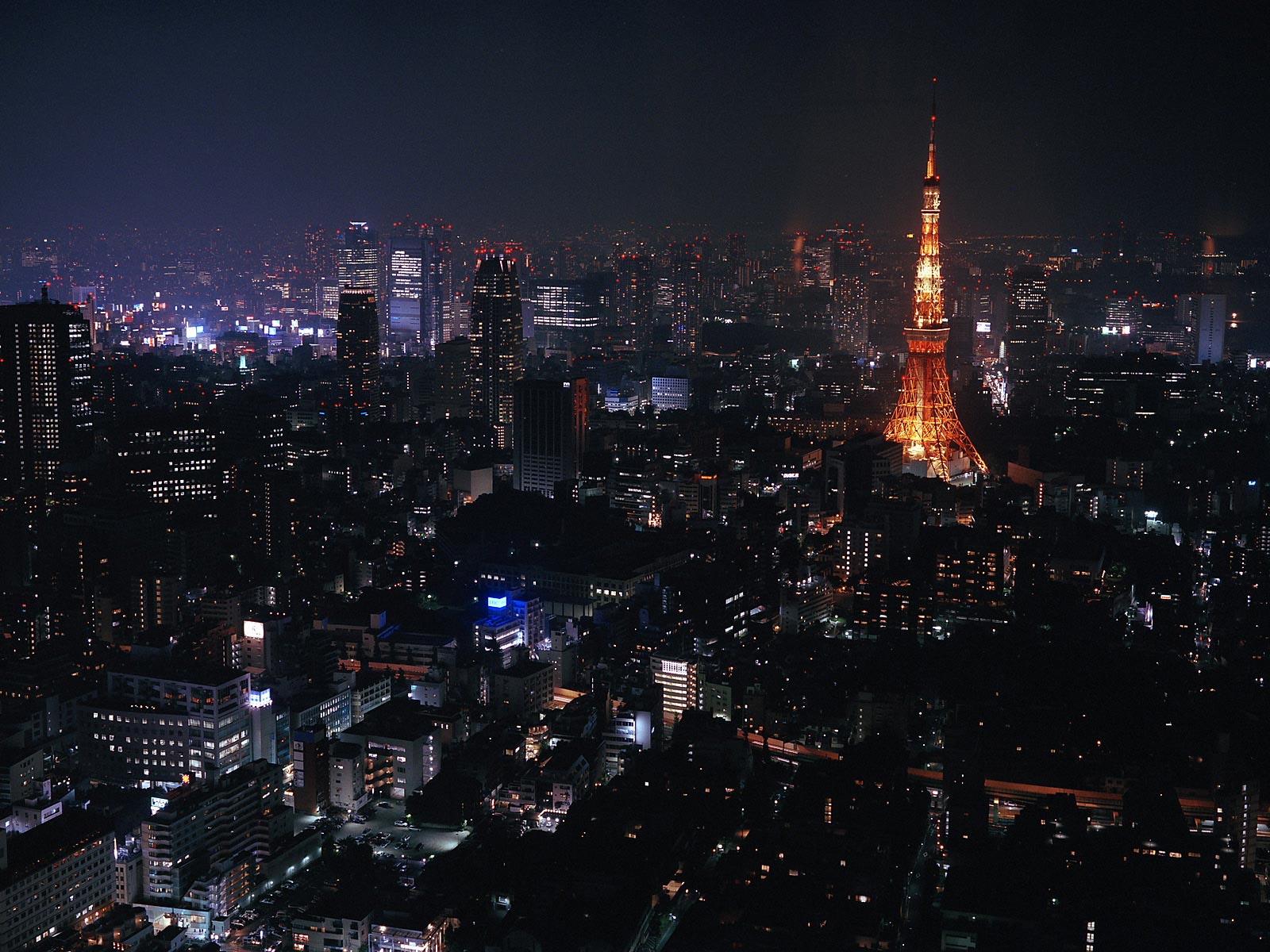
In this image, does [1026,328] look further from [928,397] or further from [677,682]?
[677,682]

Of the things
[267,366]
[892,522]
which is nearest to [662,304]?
[267,366]

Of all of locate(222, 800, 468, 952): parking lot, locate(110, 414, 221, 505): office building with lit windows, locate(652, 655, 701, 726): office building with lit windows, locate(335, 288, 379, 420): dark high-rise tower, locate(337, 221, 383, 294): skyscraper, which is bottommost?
locate(222, 800, 468, 952): parking lot

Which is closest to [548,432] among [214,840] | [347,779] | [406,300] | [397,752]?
[397,752]

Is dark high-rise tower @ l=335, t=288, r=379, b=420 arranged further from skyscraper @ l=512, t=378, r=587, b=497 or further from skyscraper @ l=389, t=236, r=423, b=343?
skyscraper @ l=512, t=378, r=587, b=497

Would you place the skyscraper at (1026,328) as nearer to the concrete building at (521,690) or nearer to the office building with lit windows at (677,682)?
the office building with lit windows at (677,682)

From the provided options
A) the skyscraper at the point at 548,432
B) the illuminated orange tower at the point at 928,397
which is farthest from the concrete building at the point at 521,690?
the illuminated orange tower at the point at 928,397

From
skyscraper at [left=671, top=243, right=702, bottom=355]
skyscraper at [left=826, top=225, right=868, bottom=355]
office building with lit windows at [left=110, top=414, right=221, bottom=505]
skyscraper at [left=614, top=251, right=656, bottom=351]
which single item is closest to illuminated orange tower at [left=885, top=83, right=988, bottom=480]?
skyscraper at [left=826, top=225, right=868, bottom=355]
